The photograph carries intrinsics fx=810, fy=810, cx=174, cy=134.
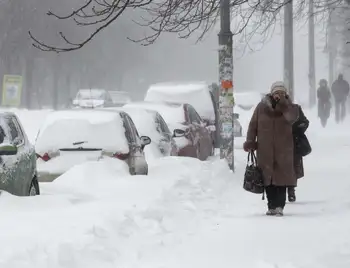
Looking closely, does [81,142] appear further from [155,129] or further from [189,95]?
[189,95]

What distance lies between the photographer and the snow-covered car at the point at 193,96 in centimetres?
2028

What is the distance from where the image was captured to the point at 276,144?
955cm

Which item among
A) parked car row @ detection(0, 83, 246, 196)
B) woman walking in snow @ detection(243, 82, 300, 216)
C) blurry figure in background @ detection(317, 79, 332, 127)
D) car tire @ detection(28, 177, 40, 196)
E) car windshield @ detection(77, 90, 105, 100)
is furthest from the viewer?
car windshield @ detection(77, 90, 105, 100)

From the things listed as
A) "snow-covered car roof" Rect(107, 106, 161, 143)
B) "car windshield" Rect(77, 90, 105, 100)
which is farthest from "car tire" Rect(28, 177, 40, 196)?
"car windshield" Rect(77, 90, 105, 100)

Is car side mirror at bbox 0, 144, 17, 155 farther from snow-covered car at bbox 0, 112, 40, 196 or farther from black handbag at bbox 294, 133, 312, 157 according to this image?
black handbag at bbox 294, 133, 312, 157

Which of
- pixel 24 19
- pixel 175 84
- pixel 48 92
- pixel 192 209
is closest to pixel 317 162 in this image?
pixel 175 84

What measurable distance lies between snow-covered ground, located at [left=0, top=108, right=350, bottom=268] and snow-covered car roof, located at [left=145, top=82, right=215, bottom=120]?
293 inches

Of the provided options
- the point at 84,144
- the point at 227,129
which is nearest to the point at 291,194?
the point at 84,144

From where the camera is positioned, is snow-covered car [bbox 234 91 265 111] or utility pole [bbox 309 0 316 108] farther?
utility pole [bbox 309 0 316 108]

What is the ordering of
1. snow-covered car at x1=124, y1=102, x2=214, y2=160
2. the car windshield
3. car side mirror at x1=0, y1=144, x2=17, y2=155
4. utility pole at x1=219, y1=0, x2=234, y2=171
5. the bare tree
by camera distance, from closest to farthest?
the bare tree, car side mirror at x1=0, y1=144, x2=17, y2=155, utility pole at x1=219, y1=0, x2=234, y2=171, snow-covered car at x1=124, y1=102, x2=214, y2=160, the car windshield

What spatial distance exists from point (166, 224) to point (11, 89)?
1231 inches

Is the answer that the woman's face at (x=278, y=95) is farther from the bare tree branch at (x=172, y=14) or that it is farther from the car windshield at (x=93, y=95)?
the car windshield at (x=93, y=95)

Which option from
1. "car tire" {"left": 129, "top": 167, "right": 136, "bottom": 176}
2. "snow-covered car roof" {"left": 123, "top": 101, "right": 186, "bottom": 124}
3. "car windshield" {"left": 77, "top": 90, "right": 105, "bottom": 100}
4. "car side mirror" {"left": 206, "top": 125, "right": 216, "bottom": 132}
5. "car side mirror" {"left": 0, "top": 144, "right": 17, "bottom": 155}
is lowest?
"car tire" {"left": 129, "top": 167, "right": 136, "bottom": 176}

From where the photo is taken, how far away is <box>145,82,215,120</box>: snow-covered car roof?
2039 cm
